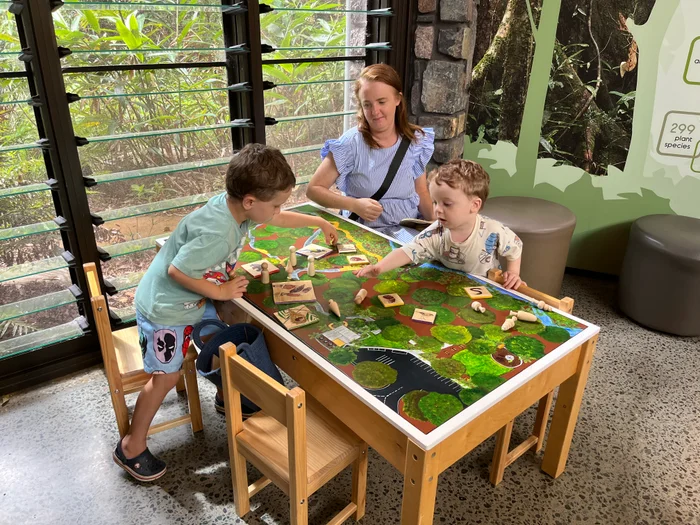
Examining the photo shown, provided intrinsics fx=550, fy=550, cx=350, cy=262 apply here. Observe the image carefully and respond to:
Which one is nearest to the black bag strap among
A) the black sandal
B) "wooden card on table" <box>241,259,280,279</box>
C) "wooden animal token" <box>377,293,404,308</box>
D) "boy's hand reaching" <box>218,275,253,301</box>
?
"wooden card on table" <box>241,259,280,279</box>

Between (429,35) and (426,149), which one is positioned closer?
(426,149)

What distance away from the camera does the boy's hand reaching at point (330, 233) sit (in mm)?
2090

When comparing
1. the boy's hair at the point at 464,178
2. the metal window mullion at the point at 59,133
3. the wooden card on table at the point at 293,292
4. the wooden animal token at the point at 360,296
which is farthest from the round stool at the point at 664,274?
the metal window mullion at the point at 59,133

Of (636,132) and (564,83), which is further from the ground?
(564,83)

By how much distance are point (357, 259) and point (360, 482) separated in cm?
75

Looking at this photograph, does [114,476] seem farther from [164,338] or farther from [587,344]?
[587,344]

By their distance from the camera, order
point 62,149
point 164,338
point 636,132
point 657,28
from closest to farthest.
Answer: point 164,338
point 62,149
point 657,28
point 636,132

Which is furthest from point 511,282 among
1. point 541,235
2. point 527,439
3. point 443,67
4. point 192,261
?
point 443,67

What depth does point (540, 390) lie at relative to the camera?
1.54 m

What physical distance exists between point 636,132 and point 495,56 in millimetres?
912

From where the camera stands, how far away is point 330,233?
6.86 ft

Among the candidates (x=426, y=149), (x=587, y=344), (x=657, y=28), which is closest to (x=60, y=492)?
(x=587, y=344)

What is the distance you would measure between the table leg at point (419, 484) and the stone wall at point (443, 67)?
235cm

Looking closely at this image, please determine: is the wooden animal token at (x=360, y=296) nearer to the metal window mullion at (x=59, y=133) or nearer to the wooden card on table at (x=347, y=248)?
the wooden card on table at (x=347, y=248)
